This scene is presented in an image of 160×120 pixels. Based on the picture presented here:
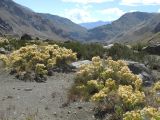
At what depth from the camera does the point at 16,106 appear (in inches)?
632

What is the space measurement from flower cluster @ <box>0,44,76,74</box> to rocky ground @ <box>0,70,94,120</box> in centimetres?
173

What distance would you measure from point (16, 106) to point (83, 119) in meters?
3.12

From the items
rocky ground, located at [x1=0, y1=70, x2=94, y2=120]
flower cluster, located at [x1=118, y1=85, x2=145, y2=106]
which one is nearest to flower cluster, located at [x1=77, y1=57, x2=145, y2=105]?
flower cluster, located at [x1=118, y1=85, x2=145, y2=106]

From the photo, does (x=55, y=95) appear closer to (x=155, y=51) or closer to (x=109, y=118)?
(x=109, y=118)

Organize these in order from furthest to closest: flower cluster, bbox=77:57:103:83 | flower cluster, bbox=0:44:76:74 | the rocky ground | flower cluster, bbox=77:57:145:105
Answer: flower cluster, bbox=0:44:76:74
flower cluster, bbox=77:57:103:83
the rocky ground
flower cluster, bbox=77:57:145:105

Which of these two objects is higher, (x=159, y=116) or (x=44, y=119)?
(x=159, y=116)

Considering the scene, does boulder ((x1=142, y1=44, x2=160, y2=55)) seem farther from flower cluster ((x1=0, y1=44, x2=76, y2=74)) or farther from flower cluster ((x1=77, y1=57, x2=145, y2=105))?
flower cluster ((x1=77, y1=57, x2=145, y2=105))

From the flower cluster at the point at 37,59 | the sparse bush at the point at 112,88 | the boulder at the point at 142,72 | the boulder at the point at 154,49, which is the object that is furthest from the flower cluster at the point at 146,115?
the boulder at the point at 154,49

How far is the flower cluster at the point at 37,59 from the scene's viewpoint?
78.0 ft

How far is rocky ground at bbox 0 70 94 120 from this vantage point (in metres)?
14.8

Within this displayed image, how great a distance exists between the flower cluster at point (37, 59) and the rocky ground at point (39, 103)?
1727 millimetres

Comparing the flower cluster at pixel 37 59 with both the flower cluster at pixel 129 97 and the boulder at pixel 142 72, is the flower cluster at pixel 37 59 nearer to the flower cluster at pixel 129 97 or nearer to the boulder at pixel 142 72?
the boulder at pixel 142 72

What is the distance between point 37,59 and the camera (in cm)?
2420

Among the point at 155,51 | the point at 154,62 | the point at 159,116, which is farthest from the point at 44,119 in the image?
the point at 155,51
